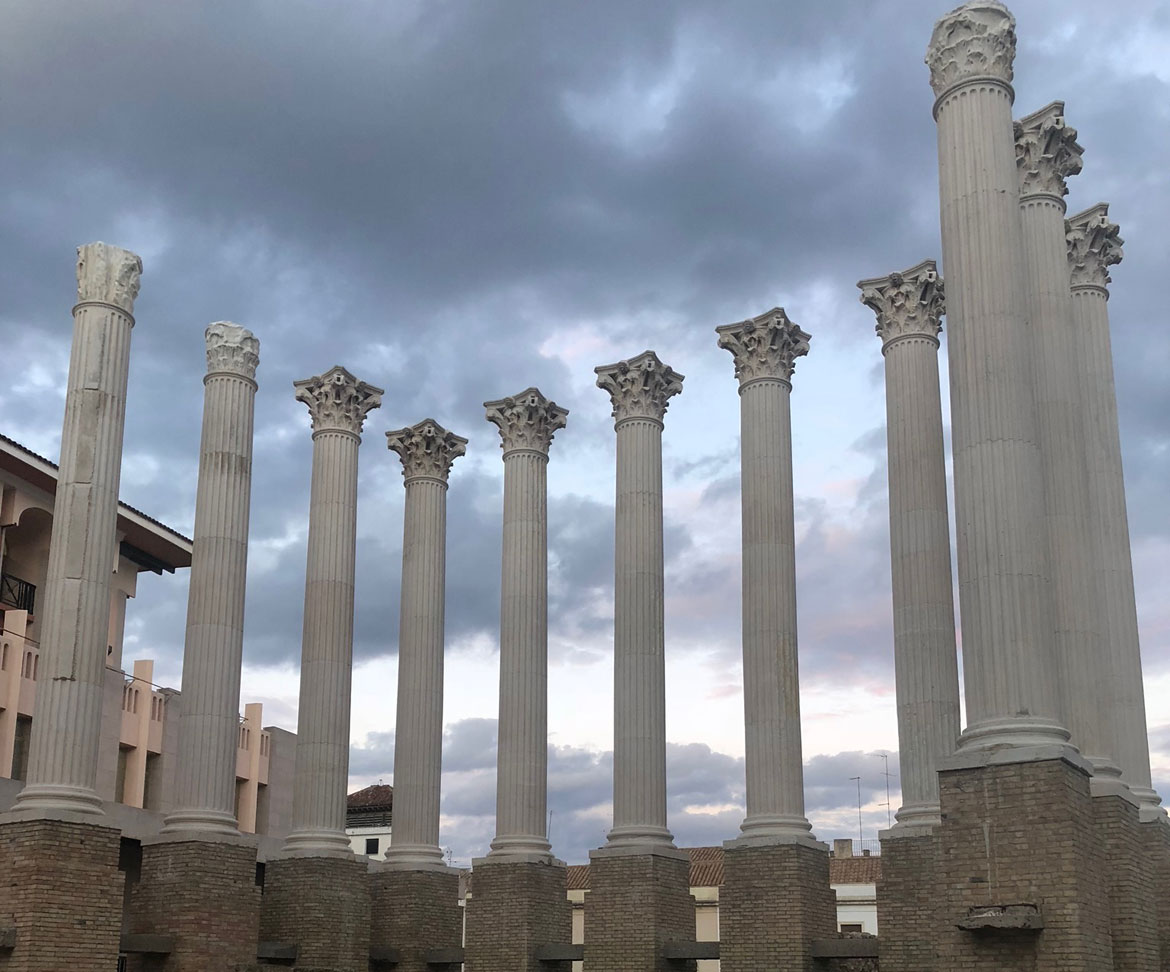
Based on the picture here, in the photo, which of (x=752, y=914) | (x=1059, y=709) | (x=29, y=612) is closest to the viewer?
(x=1059, y=709)

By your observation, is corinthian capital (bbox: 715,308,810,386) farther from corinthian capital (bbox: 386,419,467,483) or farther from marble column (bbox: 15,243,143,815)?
marble column (bbox: 15,243,143,815)

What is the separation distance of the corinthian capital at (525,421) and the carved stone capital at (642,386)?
3208 millimetres

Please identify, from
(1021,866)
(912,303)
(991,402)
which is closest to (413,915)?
(912,303)

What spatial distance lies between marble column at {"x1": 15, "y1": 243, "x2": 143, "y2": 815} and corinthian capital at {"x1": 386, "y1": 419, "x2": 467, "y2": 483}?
48.3 feet

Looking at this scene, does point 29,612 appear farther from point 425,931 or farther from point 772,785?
point 772,785

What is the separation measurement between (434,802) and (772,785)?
13656mm

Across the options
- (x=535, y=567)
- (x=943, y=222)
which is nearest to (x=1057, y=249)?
(x=943, y=222)

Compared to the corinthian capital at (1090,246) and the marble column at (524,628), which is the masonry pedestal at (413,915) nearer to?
the marble column at (524,628)

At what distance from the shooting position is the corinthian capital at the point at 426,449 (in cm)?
5488

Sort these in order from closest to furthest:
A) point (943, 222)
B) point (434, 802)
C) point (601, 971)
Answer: point (943, 222), point (601, 971), point (434, 802)

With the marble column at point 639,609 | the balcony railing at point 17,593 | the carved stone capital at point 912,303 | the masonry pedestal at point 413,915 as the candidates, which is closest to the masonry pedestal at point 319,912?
the masonry pedestal at point 413,915

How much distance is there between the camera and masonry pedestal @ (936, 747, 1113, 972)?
1025 inches

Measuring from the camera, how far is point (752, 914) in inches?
1639

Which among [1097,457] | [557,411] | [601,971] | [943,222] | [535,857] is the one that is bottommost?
[601,971]
